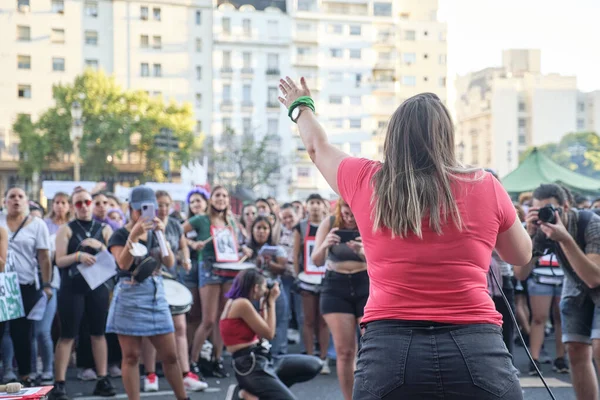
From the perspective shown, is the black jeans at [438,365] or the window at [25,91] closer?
the black jeans at [438,365]

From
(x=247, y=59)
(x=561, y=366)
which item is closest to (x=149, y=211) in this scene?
(x=561, y=366)

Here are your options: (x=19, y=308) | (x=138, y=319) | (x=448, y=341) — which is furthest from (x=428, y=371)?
(x=19, y=308)

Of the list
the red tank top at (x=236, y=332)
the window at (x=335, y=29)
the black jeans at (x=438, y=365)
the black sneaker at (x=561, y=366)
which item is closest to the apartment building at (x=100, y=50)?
the window at (x=335, y=29)

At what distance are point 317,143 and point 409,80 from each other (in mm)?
93073

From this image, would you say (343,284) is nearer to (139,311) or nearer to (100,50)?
(139,311)

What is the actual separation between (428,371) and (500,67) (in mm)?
125495

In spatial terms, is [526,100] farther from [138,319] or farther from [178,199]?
[138,319]

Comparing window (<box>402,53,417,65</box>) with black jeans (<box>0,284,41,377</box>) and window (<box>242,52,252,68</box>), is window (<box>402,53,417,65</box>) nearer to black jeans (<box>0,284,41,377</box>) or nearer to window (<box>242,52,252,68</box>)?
window (<box>242,52,252,68</box>)

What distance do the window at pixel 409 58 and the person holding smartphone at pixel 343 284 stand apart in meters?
88.9

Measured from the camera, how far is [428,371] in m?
3.04

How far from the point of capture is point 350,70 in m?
86.1

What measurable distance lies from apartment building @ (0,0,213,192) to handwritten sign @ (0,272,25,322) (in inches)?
2428

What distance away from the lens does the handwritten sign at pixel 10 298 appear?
8.16 meters

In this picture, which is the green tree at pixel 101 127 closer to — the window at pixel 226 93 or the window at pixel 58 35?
the window at pixel 58 35
